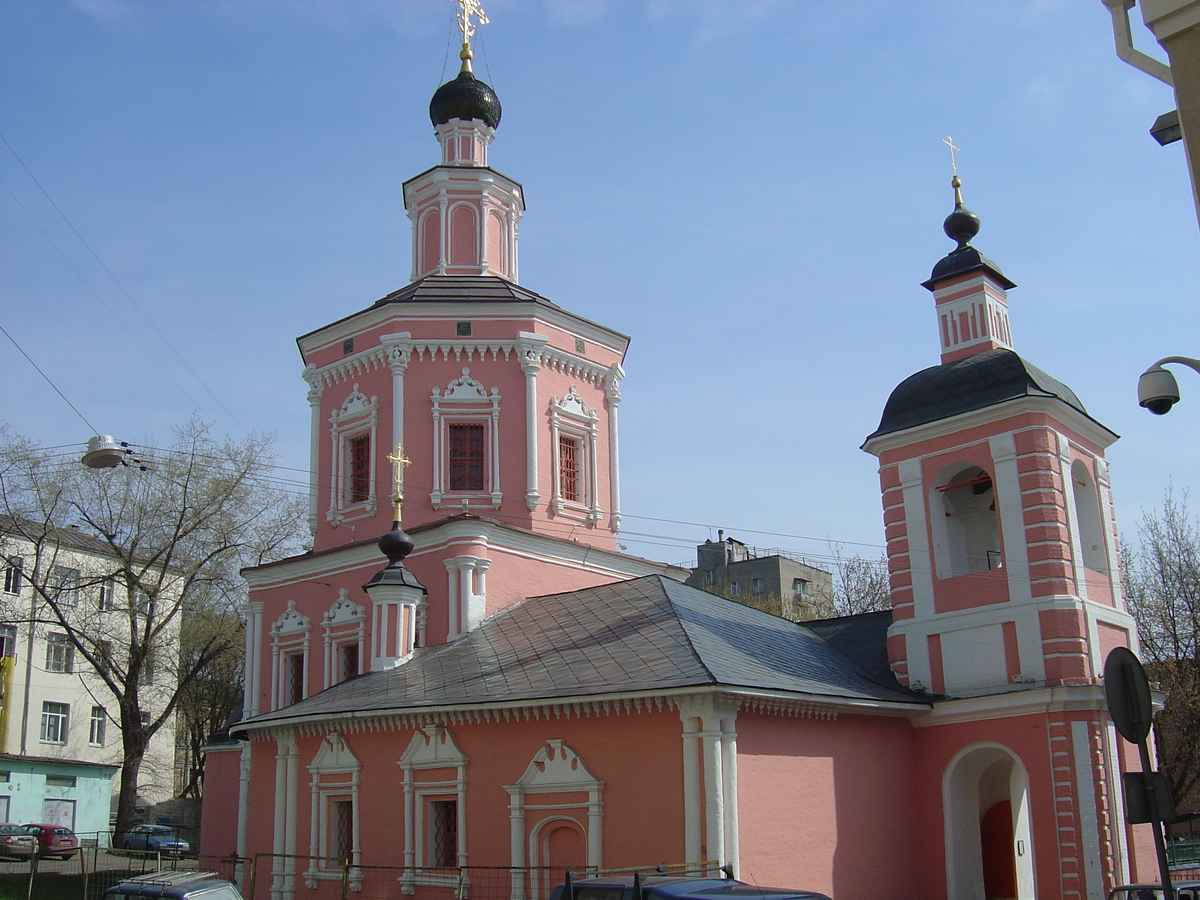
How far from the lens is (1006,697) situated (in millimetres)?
15633

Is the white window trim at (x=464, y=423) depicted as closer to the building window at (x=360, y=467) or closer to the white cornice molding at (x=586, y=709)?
the building window at (x=360, y=467)

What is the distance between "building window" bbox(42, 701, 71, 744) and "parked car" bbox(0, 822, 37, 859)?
29.1 feet

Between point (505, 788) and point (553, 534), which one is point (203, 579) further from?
point (505, 788)

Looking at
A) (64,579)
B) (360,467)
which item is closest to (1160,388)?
(360,467)

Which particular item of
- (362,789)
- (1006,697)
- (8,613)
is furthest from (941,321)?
(8,613)

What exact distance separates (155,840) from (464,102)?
22.6m

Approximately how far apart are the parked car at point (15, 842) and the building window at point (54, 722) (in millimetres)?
8868

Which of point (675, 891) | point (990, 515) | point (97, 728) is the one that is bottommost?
point (675, 891)

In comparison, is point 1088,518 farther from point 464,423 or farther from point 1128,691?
point 1128,691

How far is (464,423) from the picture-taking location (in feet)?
63.7

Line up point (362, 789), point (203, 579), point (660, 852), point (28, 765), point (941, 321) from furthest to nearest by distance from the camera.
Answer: point (28, 765)
point (203, 579)
point (941, 321)
point (362, 789)
point (660, 852)

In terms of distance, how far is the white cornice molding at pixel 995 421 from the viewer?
54.1ft

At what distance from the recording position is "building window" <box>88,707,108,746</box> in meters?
37.5

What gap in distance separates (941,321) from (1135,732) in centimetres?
1401
